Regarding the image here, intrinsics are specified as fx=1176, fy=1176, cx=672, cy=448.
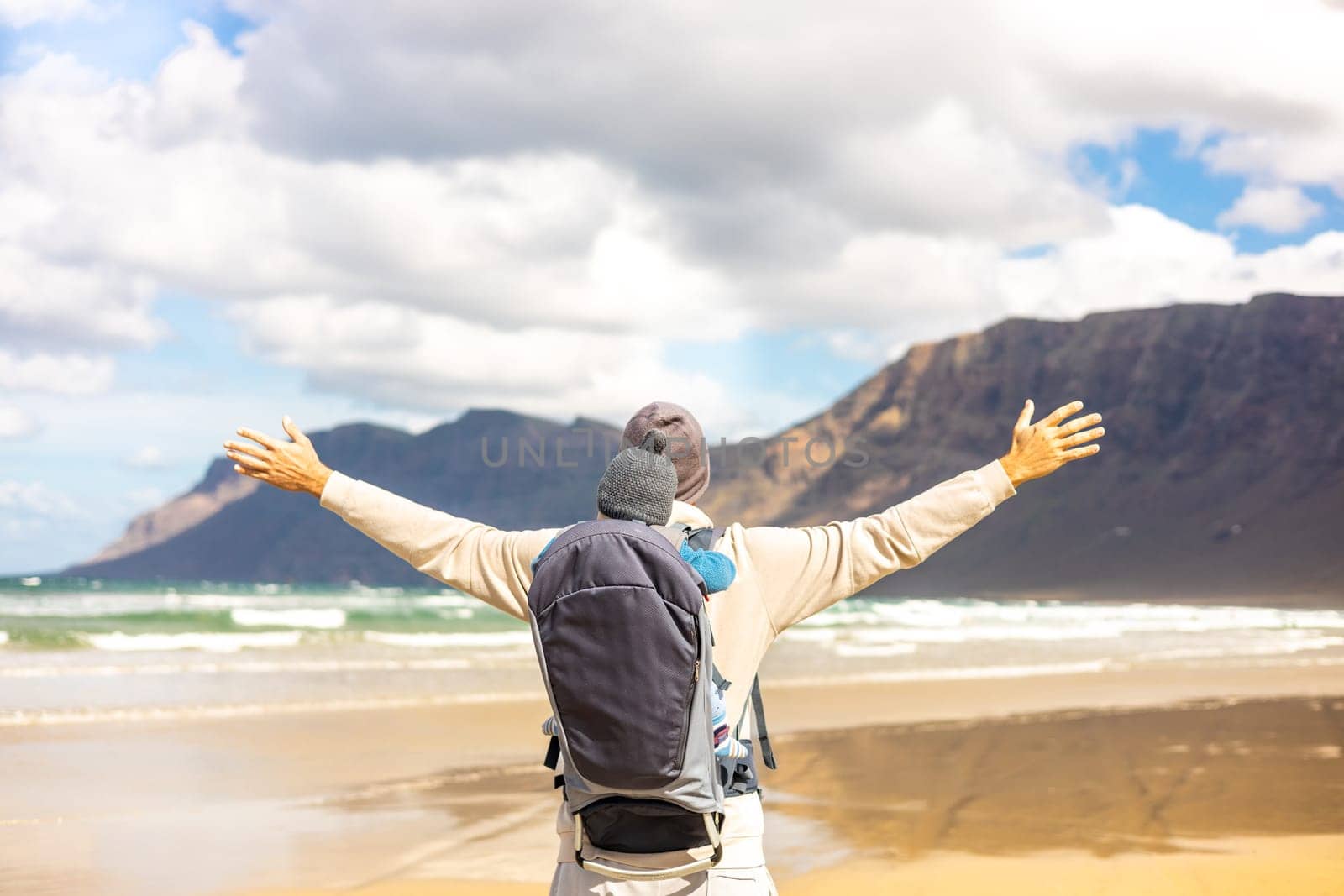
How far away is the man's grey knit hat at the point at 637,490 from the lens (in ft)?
7.39

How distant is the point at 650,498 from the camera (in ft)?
7.40

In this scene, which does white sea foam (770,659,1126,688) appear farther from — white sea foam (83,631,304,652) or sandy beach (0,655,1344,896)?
white sea foam (83,631,304,652)

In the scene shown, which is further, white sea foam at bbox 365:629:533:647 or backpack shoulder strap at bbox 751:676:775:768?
white sea foam at bbox 365:629:533:647

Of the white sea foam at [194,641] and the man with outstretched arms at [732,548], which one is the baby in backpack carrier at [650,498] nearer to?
the man with outstretched arms at [732,548]

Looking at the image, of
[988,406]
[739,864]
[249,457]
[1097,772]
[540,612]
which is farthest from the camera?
[988,406]

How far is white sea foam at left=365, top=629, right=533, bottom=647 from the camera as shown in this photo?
20609 mm

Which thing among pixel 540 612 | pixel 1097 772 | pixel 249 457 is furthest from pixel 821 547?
pixel 1097 772

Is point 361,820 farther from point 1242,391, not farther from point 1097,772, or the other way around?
point 1242,391

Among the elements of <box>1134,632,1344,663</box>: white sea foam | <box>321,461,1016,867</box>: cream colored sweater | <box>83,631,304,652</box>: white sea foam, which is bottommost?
<box>1134,632,1344,663</box>: white sea foam

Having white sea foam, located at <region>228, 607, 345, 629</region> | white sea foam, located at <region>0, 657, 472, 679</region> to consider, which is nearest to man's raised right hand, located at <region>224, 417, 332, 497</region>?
white sea foam, located at <region>0, 657, 472, 679</region>

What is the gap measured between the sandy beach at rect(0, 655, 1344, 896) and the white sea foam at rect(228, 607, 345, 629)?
15656mm

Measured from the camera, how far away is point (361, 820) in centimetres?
687

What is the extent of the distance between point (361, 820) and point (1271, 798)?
18.0 ft

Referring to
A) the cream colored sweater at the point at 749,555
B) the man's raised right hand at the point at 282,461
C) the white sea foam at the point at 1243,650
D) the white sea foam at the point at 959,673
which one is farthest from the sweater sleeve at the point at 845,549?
the white sea foam at the point at 1243,650
